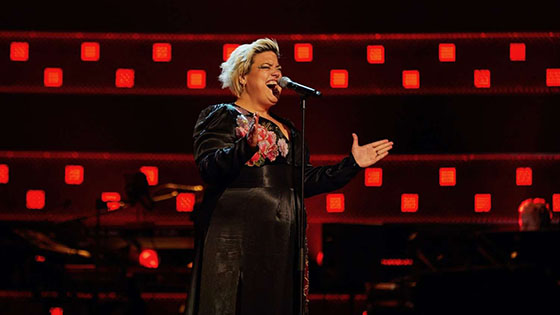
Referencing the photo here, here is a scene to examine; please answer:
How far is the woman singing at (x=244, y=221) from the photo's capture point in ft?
9.93

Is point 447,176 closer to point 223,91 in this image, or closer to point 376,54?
point 376,54

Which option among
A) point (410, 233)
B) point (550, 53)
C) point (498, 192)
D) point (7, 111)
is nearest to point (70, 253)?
point (7, 111)

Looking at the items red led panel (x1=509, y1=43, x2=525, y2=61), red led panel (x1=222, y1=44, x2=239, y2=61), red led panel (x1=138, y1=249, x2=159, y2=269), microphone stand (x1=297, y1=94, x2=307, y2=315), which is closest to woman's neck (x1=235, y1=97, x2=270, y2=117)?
microphone stand (x1=297, y1=94, x2=307, y2=315)

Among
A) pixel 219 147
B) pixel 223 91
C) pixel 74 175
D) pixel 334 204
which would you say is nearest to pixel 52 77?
pixel 74 175

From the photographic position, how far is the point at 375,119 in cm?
644

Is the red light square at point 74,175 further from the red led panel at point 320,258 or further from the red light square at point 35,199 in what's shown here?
the red led panel at point 320,258

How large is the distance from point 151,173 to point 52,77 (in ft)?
3.51

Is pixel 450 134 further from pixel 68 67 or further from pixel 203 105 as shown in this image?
pixel 68 67

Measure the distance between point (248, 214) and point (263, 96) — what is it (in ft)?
1.62

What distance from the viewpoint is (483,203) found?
6.42m

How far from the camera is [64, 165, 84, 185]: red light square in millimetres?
6500

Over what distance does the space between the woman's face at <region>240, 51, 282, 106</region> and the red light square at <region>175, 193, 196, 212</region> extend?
326 centimetres

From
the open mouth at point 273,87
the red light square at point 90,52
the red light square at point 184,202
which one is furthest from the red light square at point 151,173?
the open mouth at point 273,87

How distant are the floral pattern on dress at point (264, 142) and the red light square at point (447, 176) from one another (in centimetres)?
348
